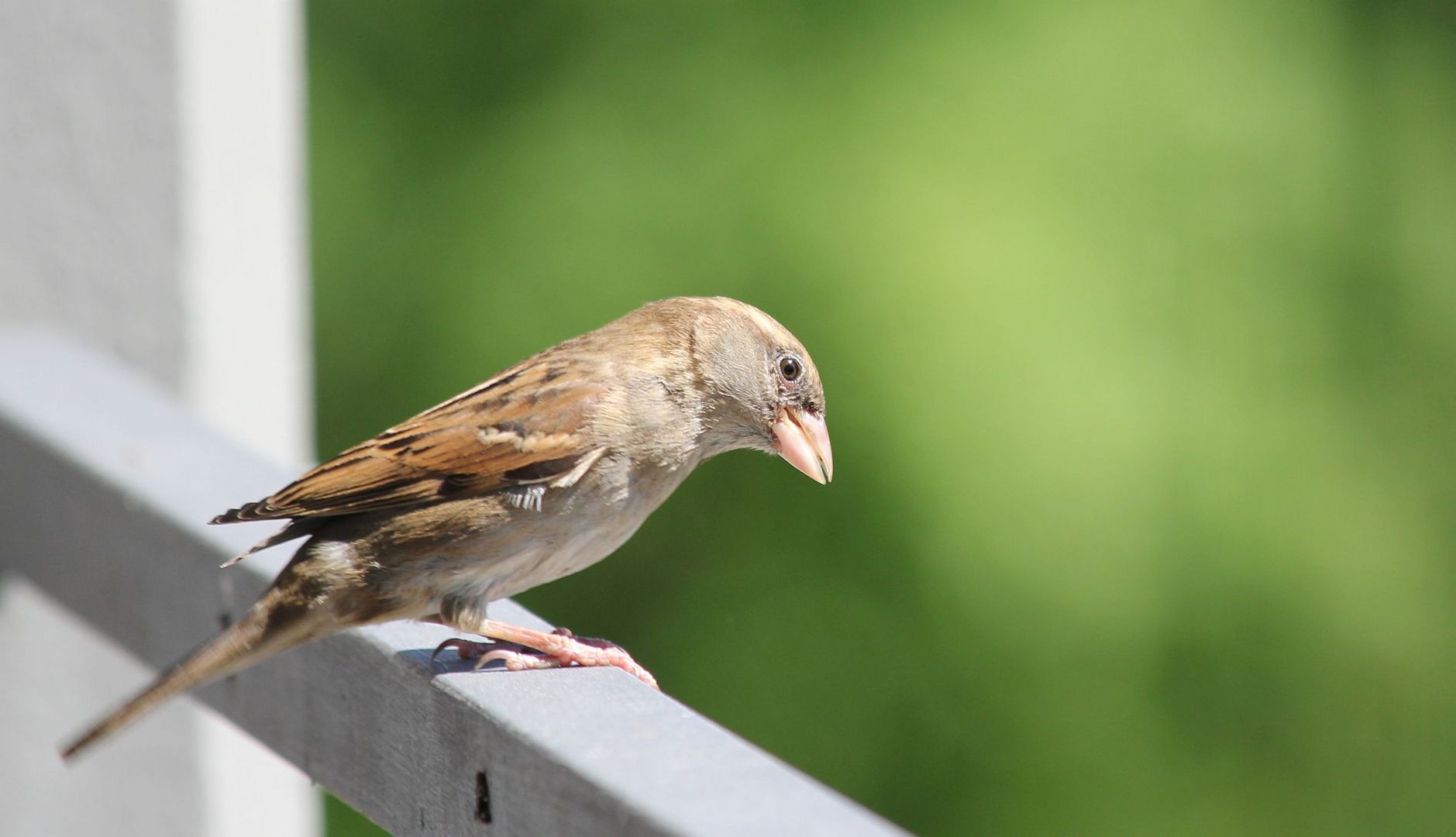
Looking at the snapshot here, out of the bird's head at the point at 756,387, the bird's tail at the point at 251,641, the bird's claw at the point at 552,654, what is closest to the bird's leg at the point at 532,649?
the bird's claw at the point at 552,654

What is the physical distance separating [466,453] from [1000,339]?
7.41 ft

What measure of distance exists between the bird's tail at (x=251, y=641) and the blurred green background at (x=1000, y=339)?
2313 mm

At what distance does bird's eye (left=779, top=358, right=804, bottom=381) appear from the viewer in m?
2.32

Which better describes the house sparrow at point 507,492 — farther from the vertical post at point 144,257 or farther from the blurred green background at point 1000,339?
the blurred green background at point 1000,339

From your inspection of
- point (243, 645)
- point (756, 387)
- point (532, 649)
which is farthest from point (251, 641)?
point (756, 387)

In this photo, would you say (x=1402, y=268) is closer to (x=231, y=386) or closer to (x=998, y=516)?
(x=998, y=516)

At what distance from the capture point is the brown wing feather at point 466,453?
2.04 metres

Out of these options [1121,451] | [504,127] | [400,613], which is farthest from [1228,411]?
[400,613]

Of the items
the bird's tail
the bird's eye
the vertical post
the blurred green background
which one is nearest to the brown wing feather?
the bird's tail

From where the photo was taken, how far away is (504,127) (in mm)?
4645

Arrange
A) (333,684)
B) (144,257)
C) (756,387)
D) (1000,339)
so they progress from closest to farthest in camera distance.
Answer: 1. (333,684)
2. (756,387)
3. (144,257)
4. (1000,339)

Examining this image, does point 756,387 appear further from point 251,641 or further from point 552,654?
point 251,641

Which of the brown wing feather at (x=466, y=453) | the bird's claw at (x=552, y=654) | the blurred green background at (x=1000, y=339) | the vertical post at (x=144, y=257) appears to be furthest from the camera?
the blurred green background at (x=1000, y=339)

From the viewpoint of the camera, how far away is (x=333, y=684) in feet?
6.37
